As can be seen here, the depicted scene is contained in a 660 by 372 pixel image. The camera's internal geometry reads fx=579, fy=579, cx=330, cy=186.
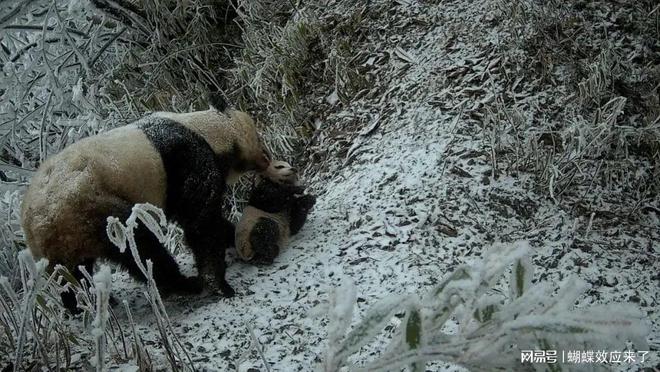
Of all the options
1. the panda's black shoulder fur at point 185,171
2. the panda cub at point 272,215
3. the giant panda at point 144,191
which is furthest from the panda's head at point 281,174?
the panda's black shoulder fur at point 185,171

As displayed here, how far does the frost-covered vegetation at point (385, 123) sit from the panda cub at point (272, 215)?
18cm

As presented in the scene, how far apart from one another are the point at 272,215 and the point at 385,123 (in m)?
1.08

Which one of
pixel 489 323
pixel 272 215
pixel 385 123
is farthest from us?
pixel 385 123

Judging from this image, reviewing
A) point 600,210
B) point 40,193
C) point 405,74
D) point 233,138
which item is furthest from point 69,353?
point 405,74

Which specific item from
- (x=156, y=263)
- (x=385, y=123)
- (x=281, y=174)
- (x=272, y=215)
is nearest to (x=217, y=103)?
(x=281, y=174)

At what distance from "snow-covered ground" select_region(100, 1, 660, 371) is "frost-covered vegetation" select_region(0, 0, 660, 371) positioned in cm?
2

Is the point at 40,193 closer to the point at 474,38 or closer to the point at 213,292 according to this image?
the point at 213,292

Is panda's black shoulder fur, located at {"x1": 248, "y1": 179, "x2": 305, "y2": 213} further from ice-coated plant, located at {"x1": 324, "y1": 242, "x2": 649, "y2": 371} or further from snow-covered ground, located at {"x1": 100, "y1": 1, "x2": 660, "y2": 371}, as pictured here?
ice-coated plant, located at {"x1": 324, "y1": 242, "x2": 649, "y2": 371}

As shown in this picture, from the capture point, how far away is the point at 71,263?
8.11 ft

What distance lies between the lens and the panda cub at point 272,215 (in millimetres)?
3064

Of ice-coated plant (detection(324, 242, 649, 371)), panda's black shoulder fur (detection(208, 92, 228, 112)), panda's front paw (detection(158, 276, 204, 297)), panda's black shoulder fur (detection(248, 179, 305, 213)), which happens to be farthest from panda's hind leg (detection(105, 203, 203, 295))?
ice-coated plant (detection(324, 242, 649, 371))

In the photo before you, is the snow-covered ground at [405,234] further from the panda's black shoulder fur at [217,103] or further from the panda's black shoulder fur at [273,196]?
the panda's black shoulder fur at [217,103]

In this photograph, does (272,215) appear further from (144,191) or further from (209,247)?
(144,191)

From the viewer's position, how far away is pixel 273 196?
132 inches
